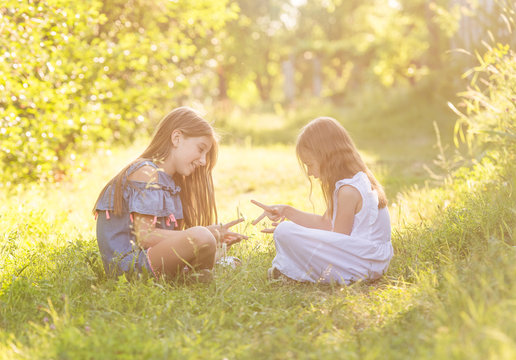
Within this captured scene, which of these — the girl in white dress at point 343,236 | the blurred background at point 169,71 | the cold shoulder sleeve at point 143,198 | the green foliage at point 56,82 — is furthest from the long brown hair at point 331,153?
the green foliage at point 56,82

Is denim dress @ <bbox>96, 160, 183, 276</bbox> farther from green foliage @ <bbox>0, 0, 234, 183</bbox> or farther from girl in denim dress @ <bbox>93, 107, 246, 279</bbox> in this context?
green foliage @ <bbox>0, 0, 234, 183</bbox>

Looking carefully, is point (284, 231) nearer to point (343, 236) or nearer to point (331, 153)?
point (343, 236)

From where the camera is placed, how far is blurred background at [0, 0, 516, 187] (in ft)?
18.7

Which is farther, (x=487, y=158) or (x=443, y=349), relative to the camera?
(x=487, y=158)

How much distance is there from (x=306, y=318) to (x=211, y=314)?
0.51 meters

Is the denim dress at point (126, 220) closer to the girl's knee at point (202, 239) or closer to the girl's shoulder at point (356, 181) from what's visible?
the girl's knee at point (202, 239)

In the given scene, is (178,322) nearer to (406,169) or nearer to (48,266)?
(48,266)

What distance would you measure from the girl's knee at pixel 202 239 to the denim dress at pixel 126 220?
314 mm

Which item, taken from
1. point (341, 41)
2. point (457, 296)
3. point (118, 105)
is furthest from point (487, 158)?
point (341, 41)

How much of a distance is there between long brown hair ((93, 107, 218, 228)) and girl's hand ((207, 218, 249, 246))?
1.73 feet

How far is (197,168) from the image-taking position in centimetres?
396

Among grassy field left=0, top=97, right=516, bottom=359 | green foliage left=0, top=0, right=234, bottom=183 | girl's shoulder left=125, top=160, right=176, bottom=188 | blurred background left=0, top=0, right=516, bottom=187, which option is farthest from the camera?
blurred background left=0, top=0, right=516, bottom=187

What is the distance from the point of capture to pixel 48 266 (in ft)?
11.4

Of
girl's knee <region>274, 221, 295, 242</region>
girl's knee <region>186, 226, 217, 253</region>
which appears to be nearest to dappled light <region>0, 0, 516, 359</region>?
girl's knee <region>186, 226, 217, 253</region>
